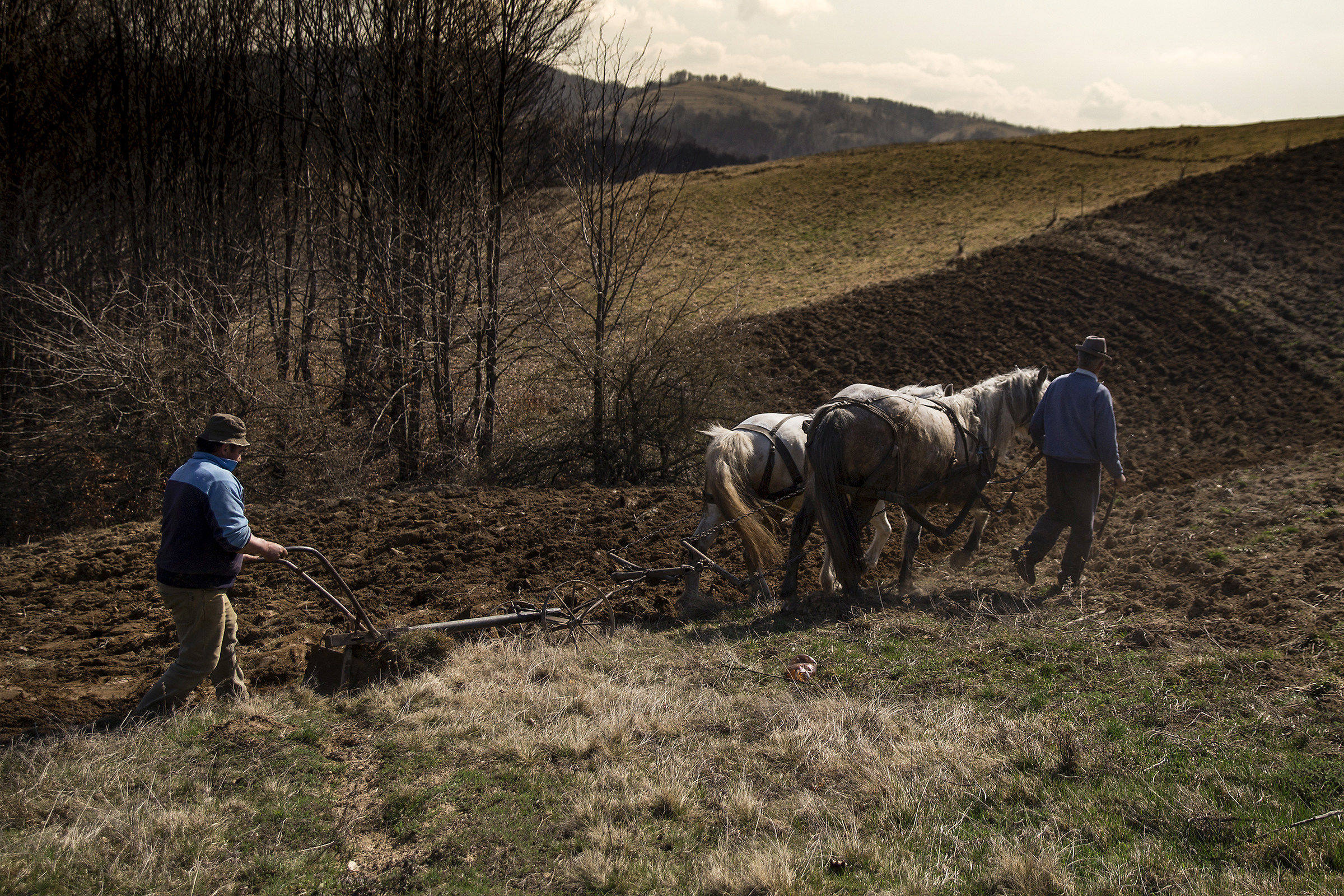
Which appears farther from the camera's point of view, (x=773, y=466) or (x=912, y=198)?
(x=912, y=198)

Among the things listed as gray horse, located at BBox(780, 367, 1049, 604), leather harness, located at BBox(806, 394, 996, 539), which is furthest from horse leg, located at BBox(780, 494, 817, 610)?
leather harness, located at BBox(806, 394, 996, 539)

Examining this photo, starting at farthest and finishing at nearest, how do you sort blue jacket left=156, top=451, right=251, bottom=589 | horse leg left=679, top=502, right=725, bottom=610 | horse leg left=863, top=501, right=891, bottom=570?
1. horse leg left=863, top=501, right=891, bottom=570
2. horse leg left=679, top=502, right=725, bottom=610
3. blue jacket left=156, top=451, right=251, bottom=589

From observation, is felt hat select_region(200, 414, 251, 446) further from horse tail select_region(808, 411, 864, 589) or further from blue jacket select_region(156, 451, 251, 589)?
horse tail select_region(808, 411, 864, 589)

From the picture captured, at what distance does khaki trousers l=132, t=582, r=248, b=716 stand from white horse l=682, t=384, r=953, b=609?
3.40 meters

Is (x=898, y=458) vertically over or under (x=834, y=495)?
over

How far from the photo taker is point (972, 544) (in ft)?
23.6

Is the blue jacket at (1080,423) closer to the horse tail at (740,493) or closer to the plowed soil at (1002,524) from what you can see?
the plowed soil at (1002,524)

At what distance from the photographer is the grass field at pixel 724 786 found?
2.93m

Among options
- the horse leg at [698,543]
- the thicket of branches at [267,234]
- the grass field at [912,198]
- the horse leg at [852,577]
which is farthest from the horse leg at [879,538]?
the grass field at [912,198]

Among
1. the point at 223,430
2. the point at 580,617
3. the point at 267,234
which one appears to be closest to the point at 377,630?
the point at 580,617

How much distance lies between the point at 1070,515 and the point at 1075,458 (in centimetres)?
50

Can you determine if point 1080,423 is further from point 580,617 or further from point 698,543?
point 580,617

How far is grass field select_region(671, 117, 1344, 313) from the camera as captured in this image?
2730 centimetres

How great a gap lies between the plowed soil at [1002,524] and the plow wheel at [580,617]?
1.04 ft
